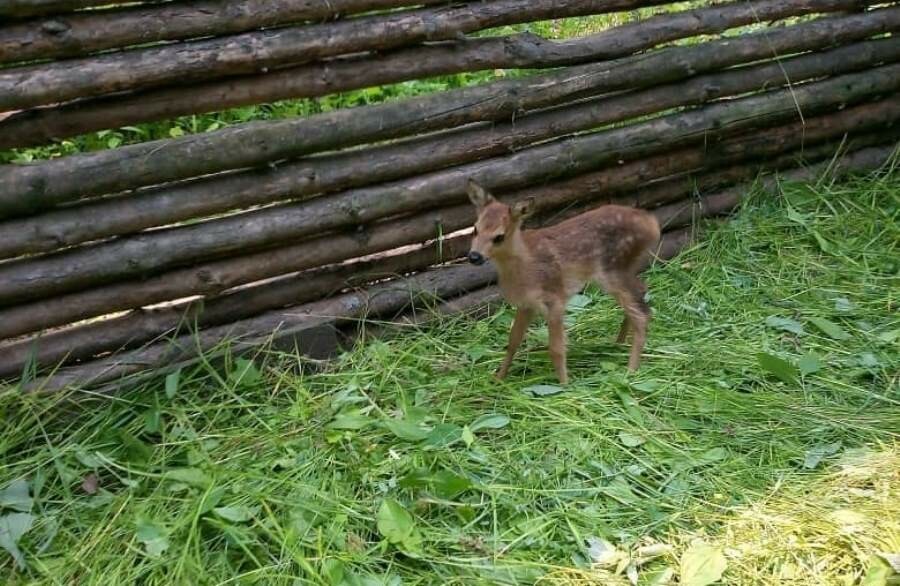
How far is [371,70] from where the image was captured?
5684 millimetres

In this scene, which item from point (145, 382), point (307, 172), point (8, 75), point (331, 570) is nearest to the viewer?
point (331, 570)

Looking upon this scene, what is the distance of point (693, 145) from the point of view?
7.01 m

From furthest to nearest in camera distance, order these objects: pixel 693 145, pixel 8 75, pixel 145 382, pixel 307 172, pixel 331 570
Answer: pixel 693 145 → pixel 307 172 → pixel 145 382 → pixel 8 75 → pixel 331 570

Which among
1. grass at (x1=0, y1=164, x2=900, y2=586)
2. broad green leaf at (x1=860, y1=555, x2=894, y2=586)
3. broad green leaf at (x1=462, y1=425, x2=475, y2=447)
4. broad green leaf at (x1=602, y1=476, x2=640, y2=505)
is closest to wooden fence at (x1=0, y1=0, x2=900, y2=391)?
grass at (x1=0, y1=164, x2=900, y2=586)

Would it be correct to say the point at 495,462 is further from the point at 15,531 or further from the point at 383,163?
the point at 15,531

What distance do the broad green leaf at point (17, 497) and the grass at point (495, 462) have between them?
1 cm

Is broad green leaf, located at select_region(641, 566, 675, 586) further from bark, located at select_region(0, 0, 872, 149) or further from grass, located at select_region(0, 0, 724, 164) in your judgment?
grass, located at select_region(0, 0, 724, 164)

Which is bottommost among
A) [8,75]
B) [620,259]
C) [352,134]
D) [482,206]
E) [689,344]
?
[689,344]

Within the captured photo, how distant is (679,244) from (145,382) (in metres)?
3.97

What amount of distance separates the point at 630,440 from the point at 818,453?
0.93 metres

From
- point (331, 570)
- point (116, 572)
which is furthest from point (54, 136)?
point (331, 570)

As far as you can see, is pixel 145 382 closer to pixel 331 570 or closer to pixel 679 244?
pixel 331 570

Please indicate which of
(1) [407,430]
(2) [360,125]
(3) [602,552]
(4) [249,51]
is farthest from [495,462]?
(4) [249,51]

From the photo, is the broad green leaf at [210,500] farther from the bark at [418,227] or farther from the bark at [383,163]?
the bark at [383,163]
